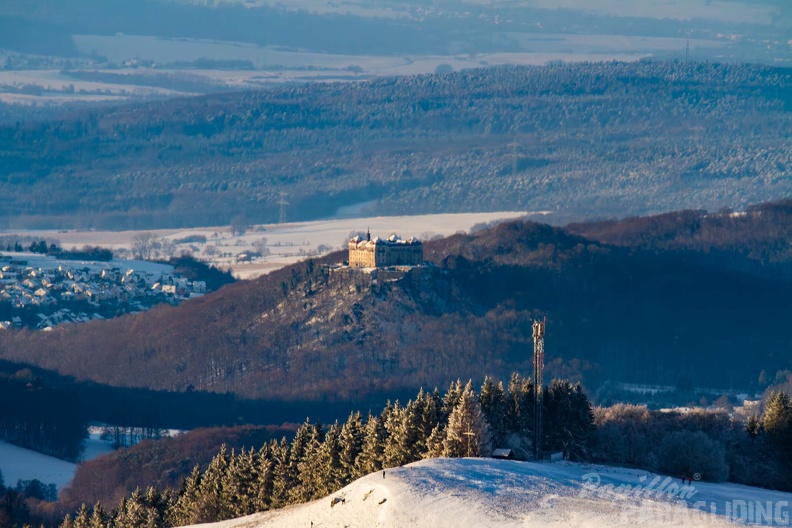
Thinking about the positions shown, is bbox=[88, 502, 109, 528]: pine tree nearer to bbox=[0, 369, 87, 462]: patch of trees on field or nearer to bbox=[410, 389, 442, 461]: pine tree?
bbox=[410, 389, 442, 461]: pine tree

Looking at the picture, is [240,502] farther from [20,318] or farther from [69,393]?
[20,318]

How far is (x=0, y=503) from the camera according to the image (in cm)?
11144

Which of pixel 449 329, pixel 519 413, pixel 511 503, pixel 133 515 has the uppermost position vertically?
pixel 511 503

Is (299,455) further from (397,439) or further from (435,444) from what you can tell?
(435,444)

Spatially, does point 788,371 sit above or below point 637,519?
below

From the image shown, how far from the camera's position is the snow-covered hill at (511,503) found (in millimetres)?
77750

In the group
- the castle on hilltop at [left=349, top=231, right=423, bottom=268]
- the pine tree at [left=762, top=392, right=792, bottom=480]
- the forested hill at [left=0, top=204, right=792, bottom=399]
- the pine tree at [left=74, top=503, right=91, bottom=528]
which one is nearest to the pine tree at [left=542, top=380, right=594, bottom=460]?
the pine tree at [left=762, top=392, right=792, bottom=480]

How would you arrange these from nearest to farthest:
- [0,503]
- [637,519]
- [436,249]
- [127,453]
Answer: [637,519] → [0,503] → [127,453] → [436,249]

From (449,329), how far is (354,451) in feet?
260

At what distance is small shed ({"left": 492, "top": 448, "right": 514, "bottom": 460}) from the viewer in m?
91.8

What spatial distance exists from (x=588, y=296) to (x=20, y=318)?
4090 cm

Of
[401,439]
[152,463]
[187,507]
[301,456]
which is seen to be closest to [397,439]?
[401,439]

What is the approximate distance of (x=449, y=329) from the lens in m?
172

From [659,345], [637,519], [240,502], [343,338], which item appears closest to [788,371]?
[659,345]
